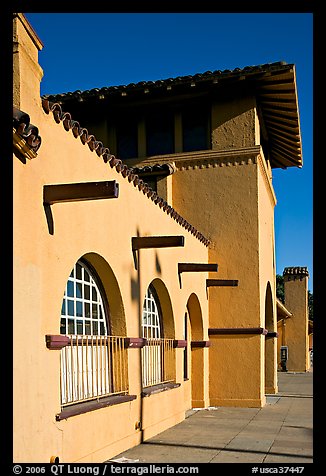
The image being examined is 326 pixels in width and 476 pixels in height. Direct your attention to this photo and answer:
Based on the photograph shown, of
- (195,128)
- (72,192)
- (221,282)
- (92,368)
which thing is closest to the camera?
(72,192)

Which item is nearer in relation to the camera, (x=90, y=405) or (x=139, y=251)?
(x=90, y=405)

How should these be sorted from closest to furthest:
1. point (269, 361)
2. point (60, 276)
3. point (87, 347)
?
point (60, 276) < point (87, 347) < point (269, 361)

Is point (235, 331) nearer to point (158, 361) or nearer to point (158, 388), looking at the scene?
point (158, 361)

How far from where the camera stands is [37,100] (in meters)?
6.73

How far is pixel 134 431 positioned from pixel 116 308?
5.90 ft

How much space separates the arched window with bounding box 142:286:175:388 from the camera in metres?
11.1

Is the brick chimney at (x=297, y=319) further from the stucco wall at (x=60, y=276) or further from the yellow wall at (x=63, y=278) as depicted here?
the stucco wall at (x=60, y=276)

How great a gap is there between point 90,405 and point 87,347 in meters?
0.75

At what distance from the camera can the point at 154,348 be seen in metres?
11.5

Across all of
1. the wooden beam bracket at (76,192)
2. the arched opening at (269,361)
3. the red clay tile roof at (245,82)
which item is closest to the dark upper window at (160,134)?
the red clay tile roof at (245,82)

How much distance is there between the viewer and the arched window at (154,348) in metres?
11.1

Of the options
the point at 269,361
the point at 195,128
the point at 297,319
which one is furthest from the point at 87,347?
the point at 297,319
